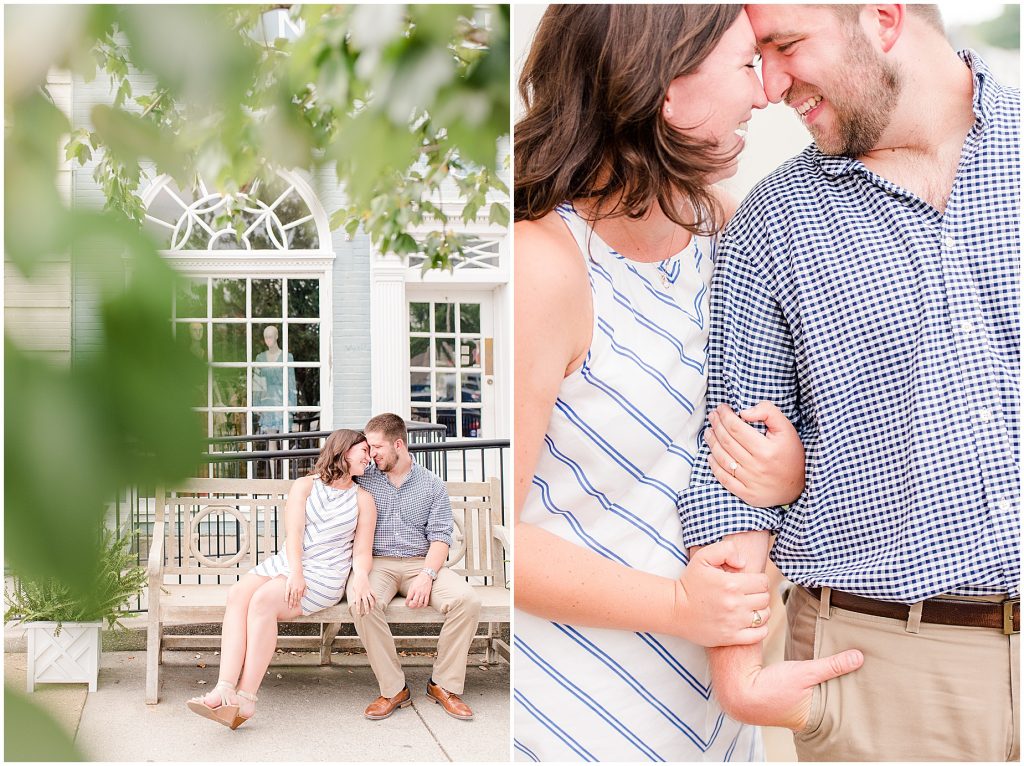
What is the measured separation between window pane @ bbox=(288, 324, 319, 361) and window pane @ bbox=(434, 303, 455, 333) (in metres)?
0.35

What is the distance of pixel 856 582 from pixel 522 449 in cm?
50

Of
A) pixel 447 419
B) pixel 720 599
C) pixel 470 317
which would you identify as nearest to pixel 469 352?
pixel 470 317

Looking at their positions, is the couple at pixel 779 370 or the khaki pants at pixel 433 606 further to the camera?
the khaki pants at pixel 433 606

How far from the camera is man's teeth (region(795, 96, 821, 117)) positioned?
3.94ft

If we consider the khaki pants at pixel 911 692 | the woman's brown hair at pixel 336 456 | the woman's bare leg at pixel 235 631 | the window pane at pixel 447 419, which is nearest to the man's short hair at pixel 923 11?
the khaki pants at pixel 911 692

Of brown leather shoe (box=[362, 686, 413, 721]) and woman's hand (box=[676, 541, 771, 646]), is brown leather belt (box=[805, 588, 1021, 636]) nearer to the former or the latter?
woman's hand (box=[676, 541, 771, 646])

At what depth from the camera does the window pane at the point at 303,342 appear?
1.78 m

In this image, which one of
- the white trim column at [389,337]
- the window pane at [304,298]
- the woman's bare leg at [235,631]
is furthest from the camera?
the woman's bare leg at [235,631]

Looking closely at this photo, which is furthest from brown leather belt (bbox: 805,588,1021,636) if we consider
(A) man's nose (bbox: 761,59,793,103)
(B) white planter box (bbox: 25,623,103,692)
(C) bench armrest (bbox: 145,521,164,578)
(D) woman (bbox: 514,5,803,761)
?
(C) bench armrest (bbox: 145,521,164,578)

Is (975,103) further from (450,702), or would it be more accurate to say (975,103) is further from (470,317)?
(450,702)

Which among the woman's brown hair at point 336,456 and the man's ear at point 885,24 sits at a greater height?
the man's ear at point 885,24

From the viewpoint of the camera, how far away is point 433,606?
7.89 ft

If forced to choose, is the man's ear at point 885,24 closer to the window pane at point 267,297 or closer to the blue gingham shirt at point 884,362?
the blue gingham shirt at point 884,362

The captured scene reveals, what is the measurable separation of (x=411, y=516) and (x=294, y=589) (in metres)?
0.37
